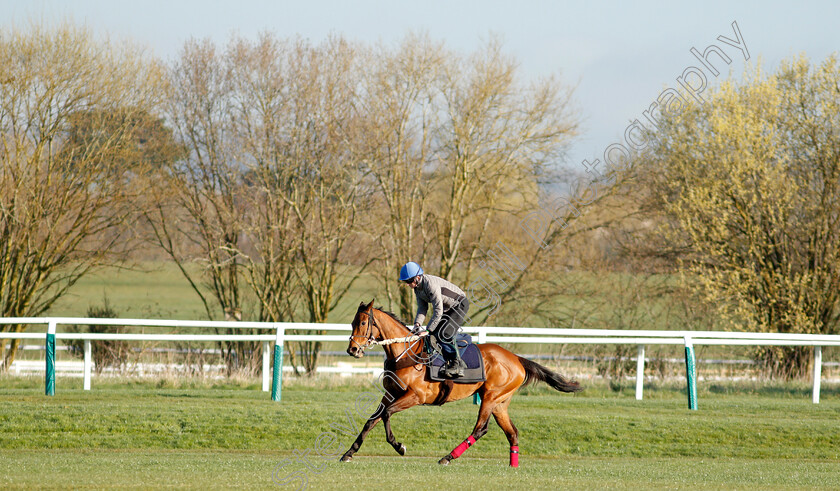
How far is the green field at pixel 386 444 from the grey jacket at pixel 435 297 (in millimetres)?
1512

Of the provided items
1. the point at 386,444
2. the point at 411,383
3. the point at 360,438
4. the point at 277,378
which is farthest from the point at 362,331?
the point at 277,378

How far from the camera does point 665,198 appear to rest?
69.1 feet

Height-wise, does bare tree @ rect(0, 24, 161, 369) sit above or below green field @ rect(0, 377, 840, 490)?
above

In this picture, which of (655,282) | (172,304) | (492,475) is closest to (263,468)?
(492,475)

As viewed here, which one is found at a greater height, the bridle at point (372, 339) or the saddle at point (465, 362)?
the bridle at point (372, 339)

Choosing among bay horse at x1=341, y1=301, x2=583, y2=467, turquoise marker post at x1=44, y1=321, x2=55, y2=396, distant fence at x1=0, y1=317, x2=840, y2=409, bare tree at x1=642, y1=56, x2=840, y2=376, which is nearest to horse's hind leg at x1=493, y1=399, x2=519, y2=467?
bay horse at x1=341, y1=301, x2=583, y2=467

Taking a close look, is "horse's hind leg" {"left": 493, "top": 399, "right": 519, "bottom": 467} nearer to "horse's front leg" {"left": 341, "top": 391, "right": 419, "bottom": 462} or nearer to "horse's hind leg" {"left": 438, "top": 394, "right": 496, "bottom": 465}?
"horse's hind leg" {"left": 438, "top": 394, "right": 496, "bottom": 465}

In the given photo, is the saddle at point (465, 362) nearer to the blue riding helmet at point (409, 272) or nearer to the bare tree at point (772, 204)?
the blue riding helmet at point (409, 272)

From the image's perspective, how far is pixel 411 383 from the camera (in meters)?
9.35

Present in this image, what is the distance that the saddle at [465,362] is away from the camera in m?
9.36

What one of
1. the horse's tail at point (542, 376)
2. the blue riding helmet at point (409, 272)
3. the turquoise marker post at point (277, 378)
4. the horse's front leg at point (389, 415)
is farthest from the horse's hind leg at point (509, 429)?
the turquoise marker post at point (277, 378)

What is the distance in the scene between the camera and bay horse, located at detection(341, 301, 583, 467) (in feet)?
30.2

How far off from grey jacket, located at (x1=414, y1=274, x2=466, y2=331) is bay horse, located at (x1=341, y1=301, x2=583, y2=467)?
1.02 feet

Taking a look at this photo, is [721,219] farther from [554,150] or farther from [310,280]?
[310,280]
